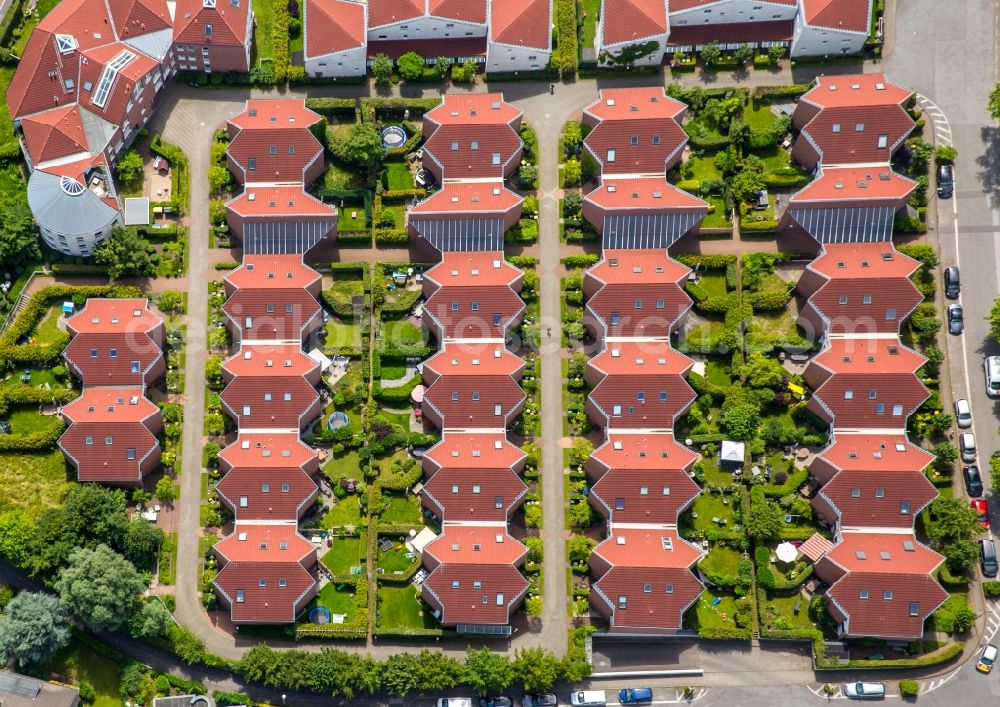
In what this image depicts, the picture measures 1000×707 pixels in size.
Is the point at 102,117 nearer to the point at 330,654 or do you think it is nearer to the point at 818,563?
the point at 330,654

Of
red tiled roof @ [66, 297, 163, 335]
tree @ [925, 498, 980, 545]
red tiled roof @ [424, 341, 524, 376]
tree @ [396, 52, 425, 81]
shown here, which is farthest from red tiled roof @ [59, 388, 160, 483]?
tree @ [925, 498, 980, 545]

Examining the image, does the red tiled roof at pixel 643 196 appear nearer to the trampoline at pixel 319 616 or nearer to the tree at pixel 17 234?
the trampoline at pixel 319 616

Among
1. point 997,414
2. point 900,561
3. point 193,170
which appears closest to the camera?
point 900,561

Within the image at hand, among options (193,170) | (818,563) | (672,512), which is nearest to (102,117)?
(193,170)

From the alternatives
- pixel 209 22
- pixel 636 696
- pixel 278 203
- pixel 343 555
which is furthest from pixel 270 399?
pixel 636 696

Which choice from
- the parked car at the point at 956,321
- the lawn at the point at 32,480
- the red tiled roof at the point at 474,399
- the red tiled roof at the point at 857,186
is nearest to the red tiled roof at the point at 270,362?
the red tiled roof at the point at 474,399

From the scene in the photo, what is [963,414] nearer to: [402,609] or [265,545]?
A: [402,609]

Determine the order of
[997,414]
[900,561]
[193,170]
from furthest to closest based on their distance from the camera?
[193,170], [997,414], [900,561]
